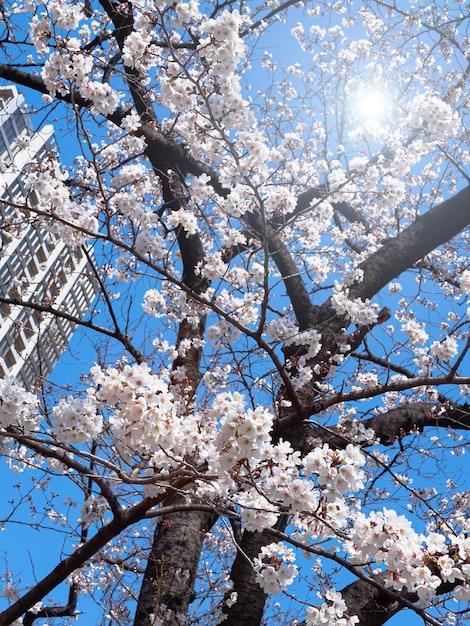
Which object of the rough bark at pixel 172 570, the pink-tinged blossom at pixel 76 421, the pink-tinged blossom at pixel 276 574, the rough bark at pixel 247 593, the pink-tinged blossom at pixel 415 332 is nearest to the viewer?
the pink-tinged blossom at pixel 76 421

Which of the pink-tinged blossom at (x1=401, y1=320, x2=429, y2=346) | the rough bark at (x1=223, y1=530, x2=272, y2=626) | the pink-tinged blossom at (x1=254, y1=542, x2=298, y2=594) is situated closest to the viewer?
the pink-tinged blossom at (x1=254, y1=542, x2=298, y2=594)

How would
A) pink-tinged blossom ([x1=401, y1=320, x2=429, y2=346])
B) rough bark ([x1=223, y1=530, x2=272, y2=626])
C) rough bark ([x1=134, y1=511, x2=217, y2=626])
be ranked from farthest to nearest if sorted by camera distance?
pink-tinged blossom ([x1=401, y1=320, x2=429, y2=346]), rough bark ([x1=223, y1=530, x2=272, y2=626]), rough bark ([x1=134, y1=511, x2=217, y2=626])

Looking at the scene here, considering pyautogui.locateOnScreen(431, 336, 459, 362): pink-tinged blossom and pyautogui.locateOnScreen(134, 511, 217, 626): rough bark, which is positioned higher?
pyautogui.locateOnScreen(431, 336, 459, 362): pink-tinged blossom

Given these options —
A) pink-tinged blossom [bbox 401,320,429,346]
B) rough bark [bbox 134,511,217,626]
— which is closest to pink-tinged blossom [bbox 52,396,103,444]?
rough bark [bbox 134,511,217,626]

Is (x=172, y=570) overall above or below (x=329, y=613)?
above

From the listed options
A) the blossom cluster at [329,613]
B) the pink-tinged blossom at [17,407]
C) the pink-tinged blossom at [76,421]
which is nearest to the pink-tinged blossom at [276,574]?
the blossom cluster at [329,613]

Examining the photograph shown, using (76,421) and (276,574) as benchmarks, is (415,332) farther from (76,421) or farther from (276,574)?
(76,421)

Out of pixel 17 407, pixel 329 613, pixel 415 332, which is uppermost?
pixel 415 332

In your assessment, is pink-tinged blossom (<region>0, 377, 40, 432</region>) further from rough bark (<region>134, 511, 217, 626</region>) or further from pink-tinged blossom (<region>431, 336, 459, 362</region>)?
pink-tinged blossom (<region>431, 336, 459, 362</region>)

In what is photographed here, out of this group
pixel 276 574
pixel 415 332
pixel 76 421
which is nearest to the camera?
pixel 76 421

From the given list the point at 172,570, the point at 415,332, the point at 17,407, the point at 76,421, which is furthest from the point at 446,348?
the point at 17,407

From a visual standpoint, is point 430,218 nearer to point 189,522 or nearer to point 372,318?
point 372,318

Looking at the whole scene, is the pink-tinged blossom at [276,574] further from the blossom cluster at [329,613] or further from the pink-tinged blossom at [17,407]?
the pink-tinged blossom at [17,407]

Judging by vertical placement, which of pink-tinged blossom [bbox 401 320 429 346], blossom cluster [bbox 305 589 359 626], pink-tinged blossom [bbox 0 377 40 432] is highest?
pink-tinged blossom [bbox 401 320 429 346]
